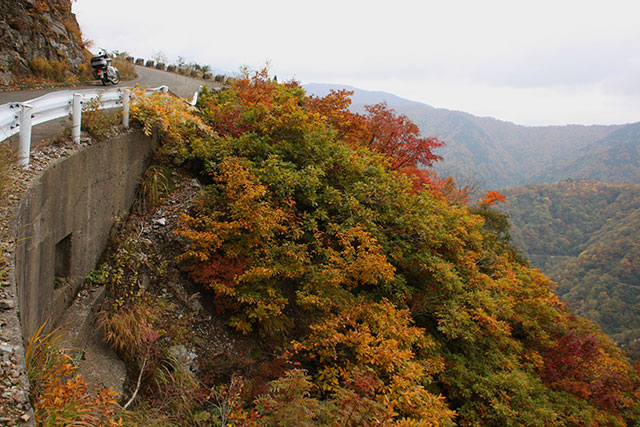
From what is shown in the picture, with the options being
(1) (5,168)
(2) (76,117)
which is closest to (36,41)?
(2) (76,117)

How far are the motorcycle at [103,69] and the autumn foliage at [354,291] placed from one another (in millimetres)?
3941

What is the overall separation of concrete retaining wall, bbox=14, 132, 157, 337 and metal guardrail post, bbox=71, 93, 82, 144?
0.64ft

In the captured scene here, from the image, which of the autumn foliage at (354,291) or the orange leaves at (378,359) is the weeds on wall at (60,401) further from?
the orange leaves at (378,359)

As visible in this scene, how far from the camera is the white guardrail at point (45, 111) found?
154 inches

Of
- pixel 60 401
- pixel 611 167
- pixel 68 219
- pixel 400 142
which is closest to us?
pixel 60 401

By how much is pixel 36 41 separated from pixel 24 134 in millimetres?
10016

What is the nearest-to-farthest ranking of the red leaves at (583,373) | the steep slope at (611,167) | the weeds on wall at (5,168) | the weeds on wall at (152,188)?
the weeds on wall at (5,168) → the weeds on wall at (152,188) → the red leaves at (583,373) → the steep slope at (611,167)

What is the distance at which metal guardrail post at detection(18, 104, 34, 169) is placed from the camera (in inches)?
157

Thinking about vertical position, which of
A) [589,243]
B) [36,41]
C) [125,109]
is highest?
[36,41]

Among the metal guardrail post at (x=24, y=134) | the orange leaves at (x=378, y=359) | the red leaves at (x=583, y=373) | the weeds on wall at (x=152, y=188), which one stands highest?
the metal guardrail post at (x=24, y=134)

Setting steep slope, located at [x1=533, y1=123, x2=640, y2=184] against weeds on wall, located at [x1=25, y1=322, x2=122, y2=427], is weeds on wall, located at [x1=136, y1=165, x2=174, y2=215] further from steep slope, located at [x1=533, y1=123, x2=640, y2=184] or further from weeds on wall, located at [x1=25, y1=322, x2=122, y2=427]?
steep slope, located at [x1=533, y1=123, x2=640, y2=184]

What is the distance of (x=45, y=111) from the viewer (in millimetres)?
4531

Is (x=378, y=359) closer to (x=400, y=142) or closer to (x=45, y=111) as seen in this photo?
(x=45, y=111)

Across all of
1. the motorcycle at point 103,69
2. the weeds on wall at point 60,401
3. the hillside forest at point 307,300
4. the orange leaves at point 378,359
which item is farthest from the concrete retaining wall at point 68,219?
the motorcycle at point 103,69
